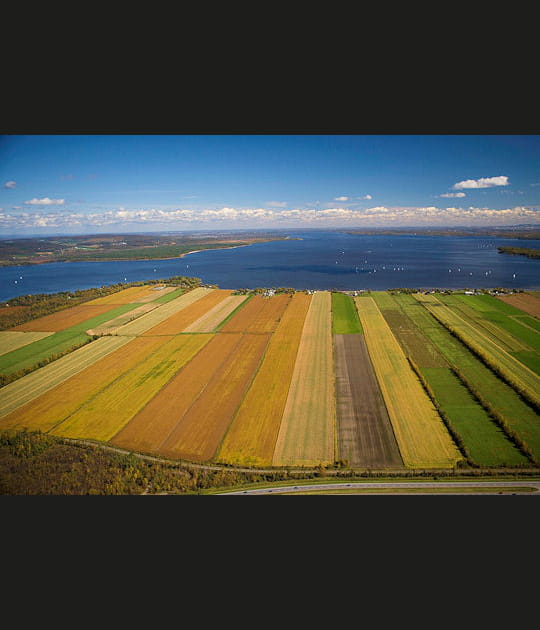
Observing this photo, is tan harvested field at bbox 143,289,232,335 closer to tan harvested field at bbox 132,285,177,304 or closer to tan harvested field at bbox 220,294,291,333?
tan harvested field at bbox 220,294,291,333

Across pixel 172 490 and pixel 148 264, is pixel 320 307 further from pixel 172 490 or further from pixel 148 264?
pixel 148 264

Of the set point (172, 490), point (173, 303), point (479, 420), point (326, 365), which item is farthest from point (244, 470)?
point (173, 303)

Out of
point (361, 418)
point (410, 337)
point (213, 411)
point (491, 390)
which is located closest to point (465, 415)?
point (491, 390)

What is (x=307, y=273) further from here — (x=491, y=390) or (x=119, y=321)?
(x=491, y=390)

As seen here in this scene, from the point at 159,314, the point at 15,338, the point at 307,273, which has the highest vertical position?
the point at 307,273

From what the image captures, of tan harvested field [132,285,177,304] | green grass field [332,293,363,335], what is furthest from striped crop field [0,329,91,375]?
green grass field [332,293,363,335]

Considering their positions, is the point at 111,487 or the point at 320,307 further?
the point at 320,307
